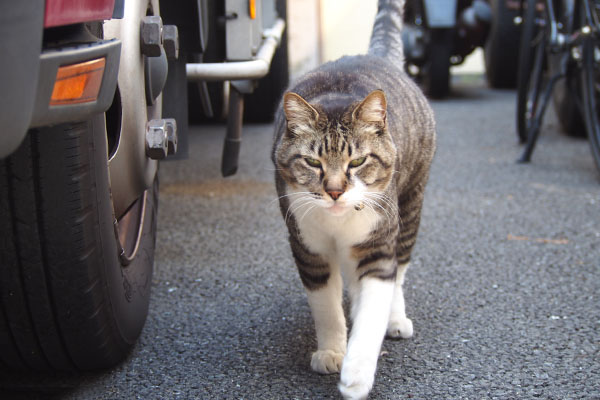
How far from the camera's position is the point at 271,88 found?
15.9 ft

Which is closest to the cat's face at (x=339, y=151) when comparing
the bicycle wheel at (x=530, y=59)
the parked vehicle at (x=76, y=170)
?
the parked vehicle at (x=76, y=170)

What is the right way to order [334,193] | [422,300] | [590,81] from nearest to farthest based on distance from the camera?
[334,193] < [422,300] < [590,81]

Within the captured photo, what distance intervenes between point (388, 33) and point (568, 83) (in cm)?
203

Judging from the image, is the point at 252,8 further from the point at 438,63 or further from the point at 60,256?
the point at 438,63

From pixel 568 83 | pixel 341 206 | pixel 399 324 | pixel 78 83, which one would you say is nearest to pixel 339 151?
pixel 341 206

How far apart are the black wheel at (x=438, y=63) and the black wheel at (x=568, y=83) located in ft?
5.02

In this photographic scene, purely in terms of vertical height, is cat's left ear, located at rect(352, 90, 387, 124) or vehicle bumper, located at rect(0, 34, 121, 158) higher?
vehicle bumper, located at rect(0, 34, 121, 158)

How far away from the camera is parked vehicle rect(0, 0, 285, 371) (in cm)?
118

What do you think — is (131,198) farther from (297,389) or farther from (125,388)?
(297,389)

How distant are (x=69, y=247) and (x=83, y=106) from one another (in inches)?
16.7

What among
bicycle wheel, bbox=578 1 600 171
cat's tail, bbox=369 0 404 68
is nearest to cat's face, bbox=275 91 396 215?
cat's tail, bbox=369 0 404 68

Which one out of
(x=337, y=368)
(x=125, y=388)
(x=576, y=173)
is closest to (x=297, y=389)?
(x=337, y=368)

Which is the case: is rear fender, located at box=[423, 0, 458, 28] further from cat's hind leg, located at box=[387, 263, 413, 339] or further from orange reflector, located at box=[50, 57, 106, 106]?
orange reflector, located at box=[50, 57, 106, 106]

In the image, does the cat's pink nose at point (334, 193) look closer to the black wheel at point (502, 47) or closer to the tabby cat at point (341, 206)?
the tabby cat at point (341, 206)
